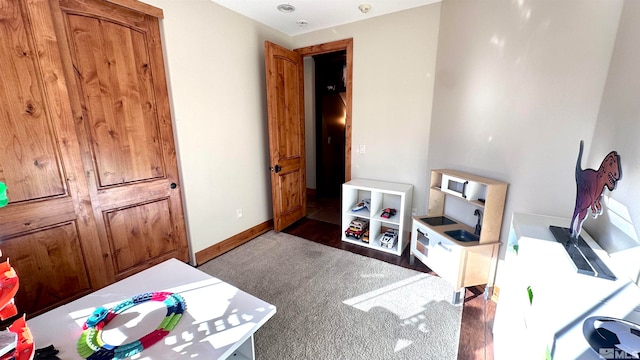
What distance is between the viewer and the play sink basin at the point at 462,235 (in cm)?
201

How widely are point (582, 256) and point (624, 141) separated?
59 cm

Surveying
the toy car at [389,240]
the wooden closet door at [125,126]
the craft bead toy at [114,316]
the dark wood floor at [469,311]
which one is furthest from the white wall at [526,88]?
the wooden closet door at [125,126]

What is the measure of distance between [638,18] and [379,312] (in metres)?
2.13

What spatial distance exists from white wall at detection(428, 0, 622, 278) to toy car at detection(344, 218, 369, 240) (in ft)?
3.96

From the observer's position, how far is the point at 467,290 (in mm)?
2064

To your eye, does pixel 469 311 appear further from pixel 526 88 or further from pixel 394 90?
pixel 394 90

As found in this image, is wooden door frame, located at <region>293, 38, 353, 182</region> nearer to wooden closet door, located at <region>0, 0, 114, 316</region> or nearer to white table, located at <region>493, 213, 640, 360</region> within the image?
white table, located at <region>493, 213, 640, 360</region>

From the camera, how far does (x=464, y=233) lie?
2.08 m

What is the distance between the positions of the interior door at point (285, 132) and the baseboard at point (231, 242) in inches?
7.9

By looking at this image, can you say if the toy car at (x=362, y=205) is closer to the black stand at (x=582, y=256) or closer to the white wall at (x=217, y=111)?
the white wall at (x=217, y=111)

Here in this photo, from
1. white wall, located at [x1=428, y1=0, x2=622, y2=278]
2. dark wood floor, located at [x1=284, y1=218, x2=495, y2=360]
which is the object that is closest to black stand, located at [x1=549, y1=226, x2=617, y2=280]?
white wall, located at [x1=428, y1=0, x2=622, y2=278]

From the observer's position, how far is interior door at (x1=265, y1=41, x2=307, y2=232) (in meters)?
2.86

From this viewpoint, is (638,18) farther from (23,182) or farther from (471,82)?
(23,182)

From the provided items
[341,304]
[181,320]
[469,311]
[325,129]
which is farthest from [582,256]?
[325,129]
